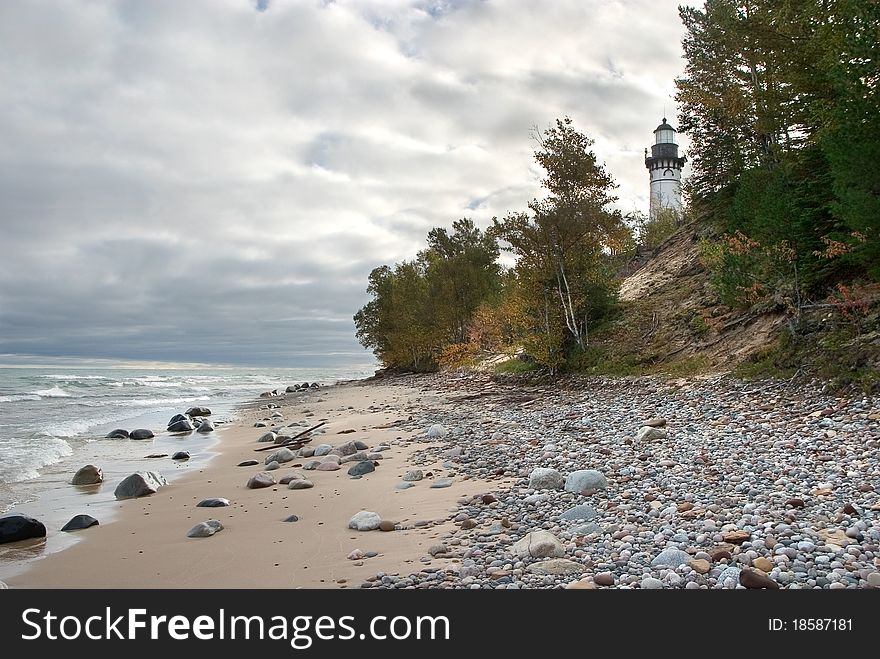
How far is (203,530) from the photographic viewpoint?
26.1 ft

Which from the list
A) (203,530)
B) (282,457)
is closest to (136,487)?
(282,457)

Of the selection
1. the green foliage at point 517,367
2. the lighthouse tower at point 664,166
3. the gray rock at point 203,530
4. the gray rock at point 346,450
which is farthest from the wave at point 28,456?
the lighthouse tower at point 664,166

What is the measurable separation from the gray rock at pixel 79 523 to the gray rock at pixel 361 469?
4.52 meters

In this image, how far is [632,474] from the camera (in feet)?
27.3

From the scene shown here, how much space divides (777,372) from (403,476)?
9368mm

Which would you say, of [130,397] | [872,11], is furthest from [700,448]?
[130,397]

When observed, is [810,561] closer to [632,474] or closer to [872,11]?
[632,474]

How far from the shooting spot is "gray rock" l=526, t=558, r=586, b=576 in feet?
16.8

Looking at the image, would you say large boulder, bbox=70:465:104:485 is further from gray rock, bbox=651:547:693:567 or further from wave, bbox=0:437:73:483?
gray rock, bbox=651:547:693:567

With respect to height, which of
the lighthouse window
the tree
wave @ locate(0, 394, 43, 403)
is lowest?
wave @ locate(0, 394, 43, 403)

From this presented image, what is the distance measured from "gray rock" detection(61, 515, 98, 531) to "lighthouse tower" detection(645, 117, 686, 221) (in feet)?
221

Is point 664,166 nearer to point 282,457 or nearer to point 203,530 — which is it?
point 282,457

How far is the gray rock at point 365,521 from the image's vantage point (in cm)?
749

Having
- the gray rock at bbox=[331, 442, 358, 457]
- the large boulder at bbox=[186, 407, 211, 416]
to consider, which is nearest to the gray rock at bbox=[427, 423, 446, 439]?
the gray rock at bbox=[331, 442, 358, 457]
